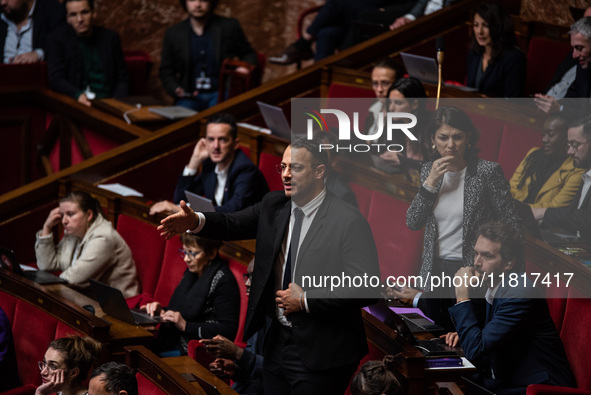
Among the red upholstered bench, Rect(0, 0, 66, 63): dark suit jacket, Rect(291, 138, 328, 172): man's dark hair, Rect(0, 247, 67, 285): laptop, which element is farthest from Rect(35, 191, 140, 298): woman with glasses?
Rect(0, 0, 66, 63): dark suit jacket

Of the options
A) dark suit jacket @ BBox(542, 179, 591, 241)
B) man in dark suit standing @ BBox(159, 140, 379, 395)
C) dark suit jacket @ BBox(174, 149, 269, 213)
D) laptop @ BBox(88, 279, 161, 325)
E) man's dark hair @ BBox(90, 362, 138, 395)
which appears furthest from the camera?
dark suit jacket @ BBox(174, 149, 269, 213)

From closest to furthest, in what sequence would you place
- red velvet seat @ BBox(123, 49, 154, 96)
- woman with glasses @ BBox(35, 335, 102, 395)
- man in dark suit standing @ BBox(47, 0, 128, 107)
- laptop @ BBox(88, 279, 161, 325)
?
woman with glasses @ BBox(35, 335, 102, 395), laptop @ BBox(88, 279, 161, 325), man in dark suit standing @ BBox(47, 0, 128, 107), red velvet seat @ BBox(123, 49, 154, 96)

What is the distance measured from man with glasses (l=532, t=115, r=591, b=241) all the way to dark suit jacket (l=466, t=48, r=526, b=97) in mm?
675

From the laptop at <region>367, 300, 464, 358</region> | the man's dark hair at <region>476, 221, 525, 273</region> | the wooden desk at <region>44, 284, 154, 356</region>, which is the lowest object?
the wooden desk at <region>44, 284, 154, 356</region>

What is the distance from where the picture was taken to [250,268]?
1.75 meters

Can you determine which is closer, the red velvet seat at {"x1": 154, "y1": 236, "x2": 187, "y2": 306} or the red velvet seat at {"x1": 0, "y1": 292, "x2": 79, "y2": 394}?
the red velvet seat at {"x1": 0, "y1": 292, "x2": 79, "y2": 394}

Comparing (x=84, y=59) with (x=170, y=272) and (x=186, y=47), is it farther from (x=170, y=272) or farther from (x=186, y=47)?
(x=170, y=272)

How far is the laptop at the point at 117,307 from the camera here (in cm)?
186

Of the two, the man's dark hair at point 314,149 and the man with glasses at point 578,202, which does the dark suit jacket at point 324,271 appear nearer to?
the man's dark hair at point 314,149

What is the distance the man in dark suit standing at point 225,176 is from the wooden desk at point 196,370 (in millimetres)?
650

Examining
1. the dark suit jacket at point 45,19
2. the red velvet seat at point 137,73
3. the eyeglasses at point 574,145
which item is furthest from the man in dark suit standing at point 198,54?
the eyeglasses at point 574,145

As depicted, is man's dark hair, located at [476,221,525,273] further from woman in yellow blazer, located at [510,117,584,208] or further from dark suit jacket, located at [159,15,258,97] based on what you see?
dark suit jacket, located at [159,15,258,97]

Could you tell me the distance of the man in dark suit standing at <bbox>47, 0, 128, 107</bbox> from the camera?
3.26 m

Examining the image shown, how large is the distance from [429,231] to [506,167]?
725 mm
